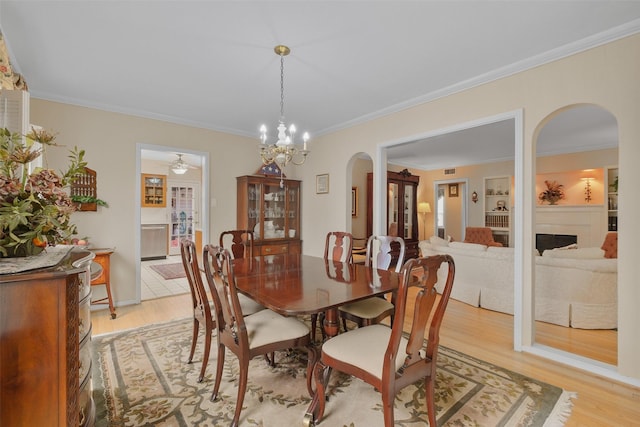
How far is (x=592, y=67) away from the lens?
7.45ft

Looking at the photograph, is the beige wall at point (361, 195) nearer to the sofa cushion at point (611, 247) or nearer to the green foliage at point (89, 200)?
the sofa cushion at point (611, 247)

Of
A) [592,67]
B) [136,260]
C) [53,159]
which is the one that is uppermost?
[592,67]

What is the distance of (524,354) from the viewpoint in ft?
8.30

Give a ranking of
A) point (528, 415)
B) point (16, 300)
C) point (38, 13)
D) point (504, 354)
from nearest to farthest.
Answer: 1. point (16, 300)
2. point (528, 415)
3. point (38, 13)
4. point (504, 354)

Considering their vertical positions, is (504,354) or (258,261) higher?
(258,261)

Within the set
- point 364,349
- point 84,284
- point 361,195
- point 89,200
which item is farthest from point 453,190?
point 84,284

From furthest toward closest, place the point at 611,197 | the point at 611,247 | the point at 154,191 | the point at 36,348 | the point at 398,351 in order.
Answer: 1. the point at 154,191
2. the point at 611,197
3. the point at 611,247
4. the point at 398,351
5. the point at 36,348

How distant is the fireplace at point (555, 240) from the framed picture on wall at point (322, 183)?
486 centimetres

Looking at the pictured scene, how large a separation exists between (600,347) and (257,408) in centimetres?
303

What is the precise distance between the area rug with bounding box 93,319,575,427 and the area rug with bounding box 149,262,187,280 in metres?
3.04

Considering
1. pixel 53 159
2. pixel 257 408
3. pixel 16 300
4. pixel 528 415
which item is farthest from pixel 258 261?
pixel 53 159

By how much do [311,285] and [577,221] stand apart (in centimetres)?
667

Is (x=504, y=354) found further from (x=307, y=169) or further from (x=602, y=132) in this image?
(x=602, y=132)

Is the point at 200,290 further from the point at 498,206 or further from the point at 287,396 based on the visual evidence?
the point at 498,206
